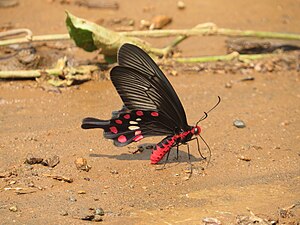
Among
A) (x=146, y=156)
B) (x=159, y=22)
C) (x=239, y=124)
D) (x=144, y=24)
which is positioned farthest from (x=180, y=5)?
(x=146, y=156)

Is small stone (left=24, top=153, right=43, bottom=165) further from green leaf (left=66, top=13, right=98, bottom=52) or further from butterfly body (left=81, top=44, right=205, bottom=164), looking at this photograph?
green leaf (left=66, top=13, right=98, bottom=52)

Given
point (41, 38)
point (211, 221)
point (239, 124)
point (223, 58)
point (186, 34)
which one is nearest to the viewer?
point (211, 221)

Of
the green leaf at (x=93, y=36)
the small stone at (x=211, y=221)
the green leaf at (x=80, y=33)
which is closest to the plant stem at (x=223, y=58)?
the green leaf at (x=93, y=36)

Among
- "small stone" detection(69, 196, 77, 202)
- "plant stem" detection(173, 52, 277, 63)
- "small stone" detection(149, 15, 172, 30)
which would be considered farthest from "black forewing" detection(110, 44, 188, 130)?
"small stone" detection(149, 15, 172, 30)

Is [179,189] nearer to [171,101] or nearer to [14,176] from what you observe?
[171,101]

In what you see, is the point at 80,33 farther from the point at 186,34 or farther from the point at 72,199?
the point at 72,199

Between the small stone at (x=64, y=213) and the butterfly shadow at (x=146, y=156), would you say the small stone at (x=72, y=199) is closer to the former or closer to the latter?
the small stone at (x=64, y=213)
